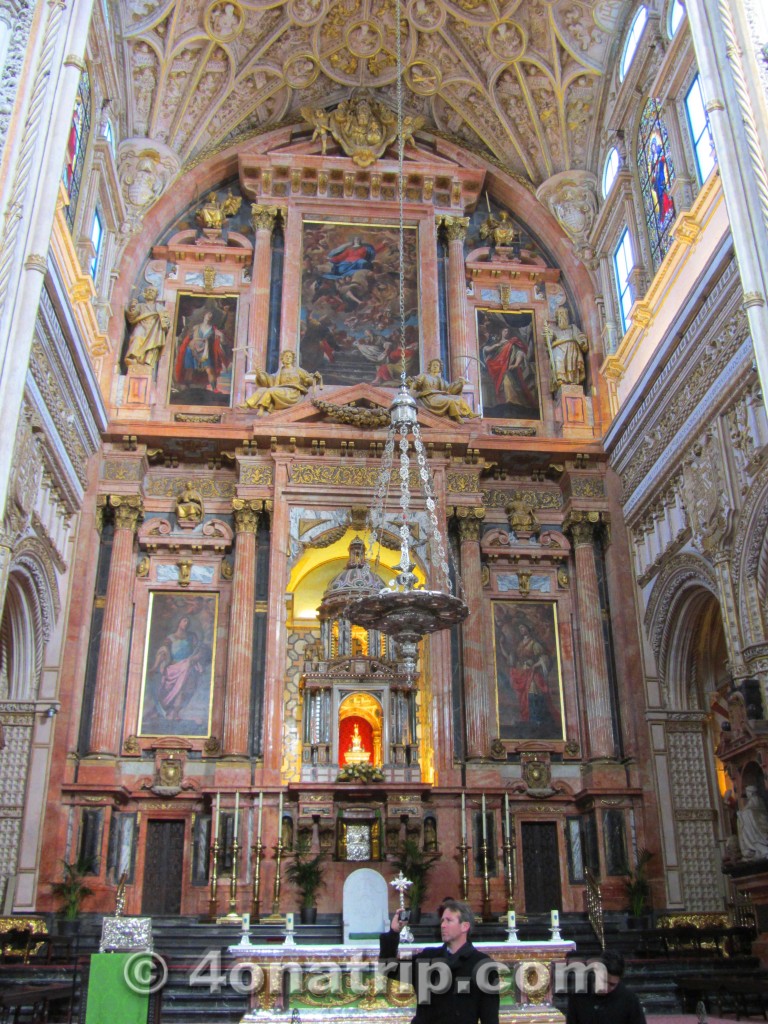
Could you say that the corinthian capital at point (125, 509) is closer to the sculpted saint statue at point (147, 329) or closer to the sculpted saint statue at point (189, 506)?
the sculpted saint statue at point (189, 506)

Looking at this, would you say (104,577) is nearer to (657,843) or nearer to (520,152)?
(657,843)

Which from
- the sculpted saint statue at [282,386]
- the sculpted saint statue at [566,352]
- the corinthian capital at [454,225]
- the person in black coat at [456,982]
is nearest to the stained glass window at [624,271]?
the sculpted saint statue at [566,352]

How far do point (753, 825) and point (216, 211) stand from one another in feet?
52.8

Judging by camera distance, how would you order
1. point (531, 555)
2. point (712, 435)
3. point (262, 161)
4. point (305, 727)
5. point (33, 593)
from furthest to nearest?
point (262, 161), point (531, 555), point (305, 727), point (33, 593), point (712, 435)

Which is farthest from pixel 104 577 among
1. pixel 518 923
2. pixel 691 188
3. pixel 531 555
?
pixel 691 188

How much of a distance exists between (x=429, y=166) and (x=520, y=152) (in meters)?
2.06

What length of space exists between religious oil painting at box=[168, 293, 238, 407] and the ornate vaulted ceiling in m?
3.32

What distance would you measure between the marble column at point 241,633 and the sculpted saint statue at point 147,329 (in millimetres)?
3735

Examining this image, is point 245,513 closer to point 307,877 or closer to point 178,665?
point 178,665

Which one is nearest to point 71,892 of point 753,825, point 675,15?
point 753,825

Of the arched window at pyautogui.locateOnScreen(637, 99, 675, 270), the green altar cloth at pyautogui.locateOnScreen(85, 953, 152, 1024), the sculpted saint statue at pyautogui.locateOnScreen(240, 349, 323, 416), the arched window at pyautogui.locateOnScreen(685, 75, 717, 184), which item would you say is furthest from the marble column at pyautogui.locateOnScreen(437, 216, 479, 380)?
Result: the green altar cloth at pyautogui.locateOnScreen(85, 953, 152, 1024)

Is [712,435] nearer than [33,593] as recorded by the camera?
Yes

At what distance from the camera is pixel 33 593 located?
1716cm

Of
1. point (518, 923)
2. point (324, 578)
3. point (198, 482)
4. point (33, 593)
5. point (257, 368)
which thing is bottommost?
point (518, 923)
